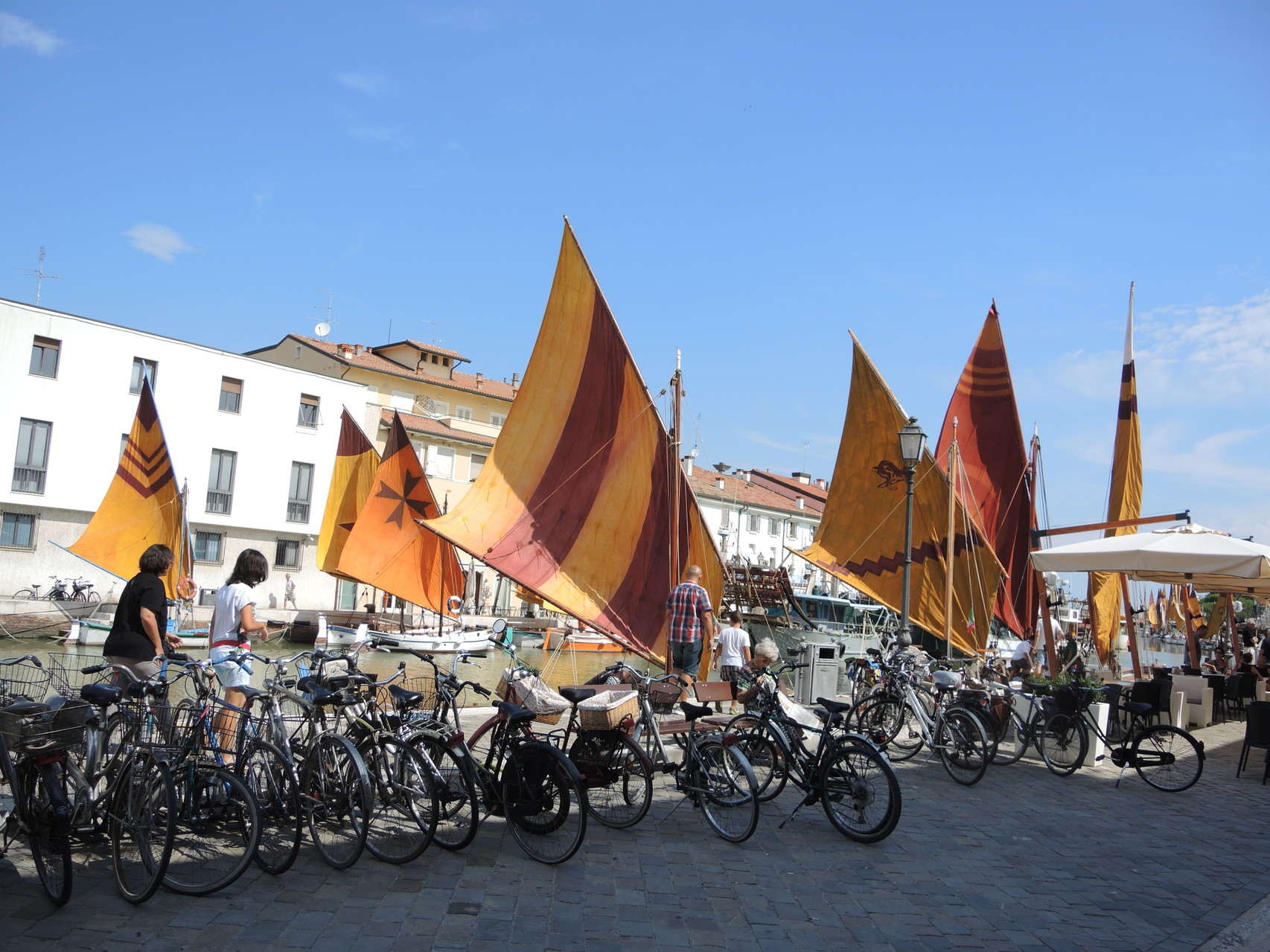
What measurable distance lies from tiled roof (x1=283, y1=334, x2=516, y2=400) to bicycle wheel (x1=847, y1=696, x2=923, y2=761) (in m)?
37.2

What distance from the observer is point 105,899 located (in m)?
4.39

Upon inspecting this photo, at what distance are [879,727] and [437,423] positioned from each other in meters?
40.2

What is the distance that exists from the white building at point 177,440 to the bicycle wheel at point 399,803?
101 feet

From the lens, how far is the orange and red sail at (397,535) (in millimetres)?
24578

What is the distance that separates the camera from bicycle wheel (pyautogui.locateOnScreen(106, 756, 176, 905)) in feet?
14.2

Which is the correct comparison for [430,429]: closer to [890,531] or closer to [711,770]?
[890,531]

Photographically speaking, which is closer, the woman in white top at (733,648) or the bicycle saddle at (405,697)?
the bicycle saddle at (405,697)

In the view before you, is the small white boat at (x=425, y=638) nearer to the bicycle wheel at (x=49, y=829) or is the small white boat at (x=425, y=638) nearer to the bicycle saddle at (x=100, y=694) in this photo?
the bicycle saddle at (x=100, y=694)

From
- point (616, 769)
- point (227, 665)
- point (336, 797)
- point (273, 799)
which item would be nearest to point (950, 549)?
point (616, 769)

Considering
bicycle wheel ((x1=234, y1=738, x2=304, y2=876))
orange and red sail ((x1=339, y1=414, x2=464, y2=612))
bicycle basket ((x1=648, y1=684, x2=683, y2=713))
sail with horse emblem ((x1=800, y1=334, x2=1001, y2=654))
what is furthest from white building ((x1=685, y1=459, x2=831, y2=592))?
bicycle wheel ((x1=234, y1=738, x2=304, y2=876))

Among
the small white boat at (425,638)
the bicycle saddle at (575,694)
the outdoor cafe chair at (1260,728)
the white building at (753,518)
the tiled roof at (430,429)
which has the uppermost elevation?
the tiled roof at (430,429)

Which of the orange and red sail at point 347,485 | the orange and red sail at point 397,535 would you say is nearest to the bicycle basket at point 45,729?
the orange and red sail at point 397,535

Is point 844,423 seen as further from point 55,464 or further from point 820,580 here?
point 820,580

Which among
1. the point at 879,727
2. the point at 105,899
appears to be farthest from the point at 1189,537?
the point at 105,899
